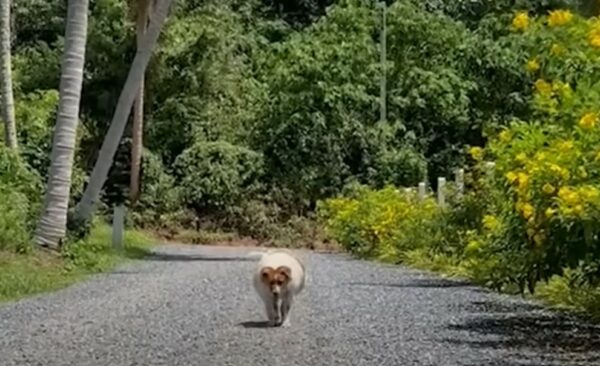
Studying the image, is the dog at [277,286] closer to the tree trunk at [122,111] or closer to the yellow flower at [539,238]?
the yellow flower at [539,238]

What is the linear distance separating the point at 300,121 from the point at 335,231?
6.24 meters

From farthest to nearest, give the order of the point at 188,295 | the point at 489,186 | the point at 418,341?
the point at 489,186 < the point at 188,295 < the point at 418,341

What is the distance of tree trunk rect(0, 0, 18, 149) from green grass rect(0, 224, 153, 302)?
2.49 m

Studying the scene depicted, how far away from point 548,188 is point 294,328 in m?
2.58

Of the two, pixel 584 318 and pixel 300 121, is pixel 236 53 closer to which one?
pixel 300 121

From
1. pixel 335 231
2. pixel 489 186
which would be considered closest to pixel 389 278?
pixel 489 186

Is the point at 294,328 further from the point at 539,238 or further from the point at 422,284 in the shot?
the point at 422,284

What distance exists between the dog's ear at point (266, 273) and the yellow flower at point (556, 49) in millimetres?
3058

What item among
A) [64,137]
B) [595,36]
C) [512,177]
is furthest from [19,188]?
[595,36]

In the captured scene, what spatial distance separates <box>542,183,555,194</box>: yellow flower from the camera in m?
10.8

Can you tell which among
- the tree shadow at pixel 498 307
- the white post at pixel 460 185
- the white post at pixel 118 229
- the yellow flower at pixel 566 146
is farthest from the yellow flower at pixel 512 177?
the white post at pixel 118 229

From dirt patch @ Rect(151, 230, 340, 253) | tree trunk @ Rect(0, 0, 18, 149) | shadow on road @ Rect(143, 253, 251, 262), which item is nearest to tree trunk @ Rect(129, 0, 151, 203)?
dirt patch @ Rect(151, 230, 340, 253)

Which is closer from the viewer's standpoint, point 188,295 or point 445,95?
point 188,295

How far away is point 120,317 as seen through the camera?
13164 mm
